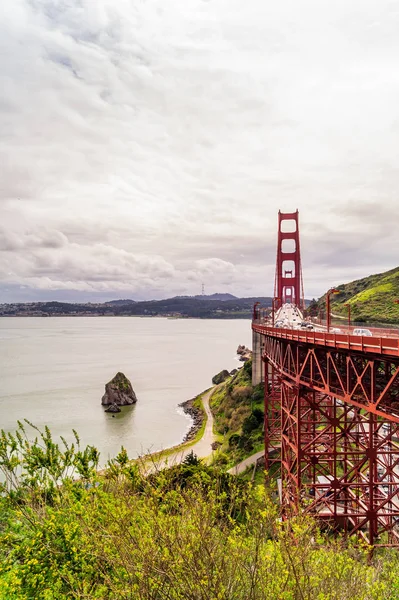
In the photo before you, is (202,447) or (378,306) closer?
(202,447)

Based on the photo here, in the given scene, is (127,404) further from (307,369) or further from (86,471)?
(86,471)

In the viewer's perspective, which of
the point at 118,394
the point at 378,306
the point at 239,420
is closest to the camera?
the point at 239,420

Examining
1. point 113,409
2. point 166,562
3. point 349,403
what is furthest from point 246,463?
point 113,409

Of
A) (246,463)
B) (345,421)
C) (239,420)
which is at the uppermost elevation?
(345,421)

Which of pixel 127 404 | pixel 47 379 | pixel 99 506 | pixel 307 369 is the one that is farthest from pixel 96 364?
pixel 99 506

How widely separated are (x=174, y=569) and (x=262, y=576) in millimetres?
1344

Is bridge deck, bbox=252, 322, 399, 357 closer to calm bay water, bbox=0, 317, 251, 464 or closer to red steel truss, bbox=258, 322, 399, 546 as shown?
red steel truss, bbox=258, 322, 399, 546

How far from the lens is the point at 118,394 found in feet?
184

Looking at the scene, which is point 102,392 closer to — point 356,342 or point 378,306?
point 378,306

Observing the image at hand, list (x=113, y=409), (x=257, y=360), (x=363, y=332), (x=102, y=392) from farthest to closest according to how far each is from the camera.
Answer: (x=102, y=392) < (x=113, y=409) < (x=257, y=360) < (x=363, y=332)

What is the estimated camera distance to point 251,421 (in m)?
36.2

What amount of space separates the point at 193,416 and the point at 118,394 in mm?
11479

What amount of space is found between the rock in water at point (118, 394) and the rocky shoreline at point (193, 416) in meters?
7.61

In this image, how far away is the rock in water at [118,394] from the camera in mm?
55656
